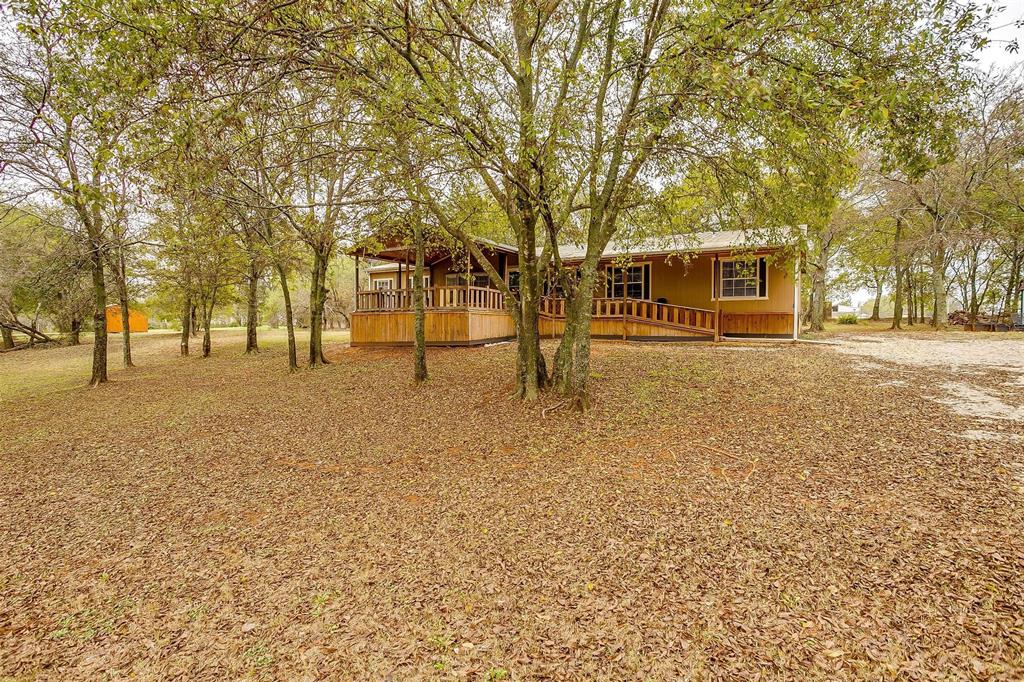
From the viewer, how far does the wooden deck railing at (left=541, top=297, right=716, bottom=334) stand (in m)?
15.5

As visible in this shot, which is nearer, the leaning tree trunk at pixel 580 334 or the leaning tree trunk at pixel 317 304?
the leaning tree trunk at pixel 580 334

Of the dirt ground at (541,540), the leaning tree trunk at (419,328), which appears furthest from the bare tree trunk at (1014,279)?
the leaning tree trunk at (419,328)

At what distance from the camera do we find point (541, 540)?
12.6 ft

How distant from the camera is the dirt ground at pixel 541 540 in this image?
2645 mm

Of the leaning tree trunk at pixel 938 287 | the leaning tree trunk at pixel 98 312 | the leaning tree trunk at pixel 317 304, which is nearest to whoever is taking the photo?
the leaning tree trunk at pixel 98 312

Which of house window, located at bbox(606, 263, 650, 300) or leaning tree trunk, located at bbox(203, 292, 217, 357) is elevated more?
house window, located at bbox(606, 263, 650, 300)

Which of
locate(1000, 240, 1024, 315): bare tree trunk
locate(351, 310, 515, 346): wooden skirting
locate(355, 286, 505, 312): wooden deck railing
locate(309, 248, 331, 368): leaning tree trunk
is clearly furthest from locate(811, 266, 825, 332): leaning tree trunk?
locate(309, 248, 331, 368): leaning tree trunk

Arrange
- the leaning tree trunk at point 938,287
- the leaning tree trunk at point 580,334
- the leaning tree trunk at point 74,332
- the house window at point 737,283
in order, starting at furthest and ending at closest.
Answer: the leaning tree trunk at point 74,332
the leaning tree trunk at point 938,287
the house window at point 737,283
the leaning tree trunk at point 580,334

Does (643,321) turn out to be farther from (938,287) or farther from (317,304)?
(938,287)

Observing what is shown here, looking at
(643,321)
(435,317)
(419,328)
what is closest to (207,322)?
(435,317)

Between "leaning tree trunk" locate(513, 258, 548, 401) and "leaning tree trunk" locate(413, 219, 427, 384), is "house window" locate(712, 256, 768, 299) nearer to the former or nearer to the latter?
"leaning tree trunk" locate(513, 258, 548, 401)

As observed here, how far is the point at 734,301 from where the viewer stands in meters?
16.5

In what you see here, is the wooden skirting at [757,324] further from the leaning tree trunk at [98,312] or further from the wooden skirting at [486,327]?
the leaning tree trunk at [98,312]

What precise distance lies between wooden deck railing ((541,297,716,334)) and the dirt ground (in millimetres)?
7901
